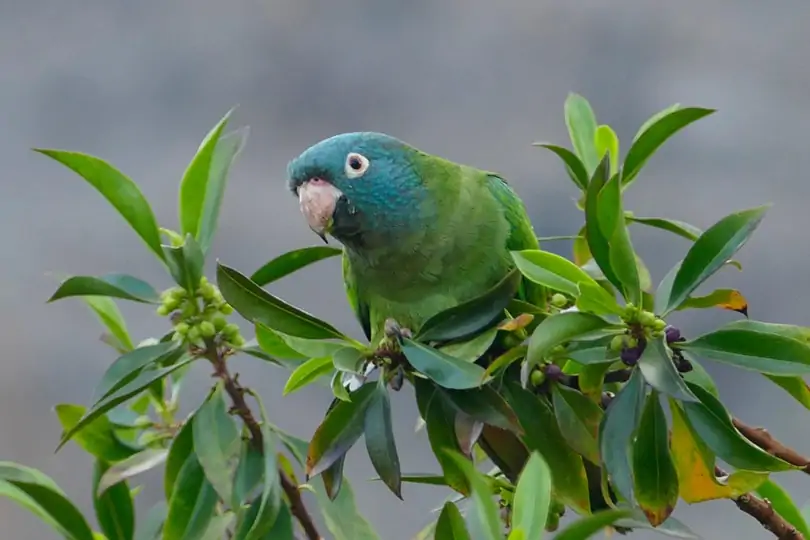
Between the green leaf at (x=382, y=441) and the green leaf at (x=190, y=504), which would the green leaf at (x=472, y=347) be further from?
the green leaf at (x=190, y=504)

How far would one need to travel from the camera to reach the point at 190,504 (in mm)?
818

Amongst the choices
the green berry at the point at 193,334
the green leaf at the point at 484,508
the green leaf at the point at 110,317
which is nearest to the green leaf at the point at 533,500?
the green leaf at the point at 484,508

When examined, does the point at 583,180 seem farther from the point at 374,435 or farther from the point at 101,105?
the point at 101,105

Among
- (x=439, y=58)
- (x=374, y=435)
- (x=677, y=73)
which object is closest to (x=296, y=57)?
(x=439, y=58)

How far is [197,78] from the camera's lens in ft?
7.59

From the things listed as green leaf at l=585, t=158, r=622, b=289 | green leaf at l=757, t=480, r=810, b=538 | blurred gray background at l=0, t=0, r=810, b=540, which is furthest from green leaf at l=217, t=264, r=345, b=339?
blurred gray background at l=0, t=0, r=810, b=540

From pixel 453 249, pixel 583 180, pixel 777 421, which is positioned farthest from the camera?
pixel 777 421

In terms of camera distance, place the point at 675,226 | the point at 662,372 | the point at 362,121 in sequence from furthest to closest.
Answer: the point at 362,121
the point at 675,226
the point at 662,372

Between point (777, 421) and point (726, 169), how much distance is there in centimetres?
66

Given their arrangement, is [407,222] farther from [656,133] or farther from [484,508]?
[484,508]

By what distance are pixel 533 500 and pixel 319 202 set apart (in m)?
0.46

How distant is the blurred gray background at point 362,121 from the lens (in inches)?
88.1

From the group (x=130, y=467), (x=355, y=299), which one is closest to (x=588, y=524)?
(x=130, y=467)

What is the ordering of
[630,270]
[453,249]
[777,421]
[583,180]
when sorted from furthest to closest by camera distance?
[777,421] < [453,249] < [583,180] < [630,270]
